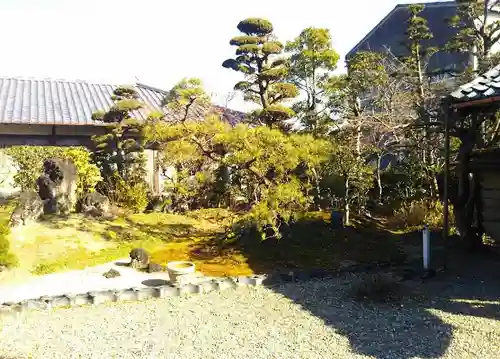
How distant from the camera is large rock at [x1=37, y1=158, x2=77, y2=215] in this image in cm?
998

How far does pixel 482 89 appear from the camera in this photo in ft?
19.8

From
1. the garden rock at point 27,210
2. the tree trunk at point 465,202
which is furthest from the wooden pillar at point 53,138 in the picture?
the tree trunk at point 465,202

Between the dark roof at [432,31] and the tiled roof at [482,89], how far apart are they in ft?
24.4

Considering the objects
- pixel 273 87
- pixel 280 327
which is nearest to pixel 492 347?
pixel 280 327

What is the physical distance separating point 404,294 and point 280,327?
1.94 meters

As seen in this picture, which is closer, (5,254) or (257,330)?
(257,330)

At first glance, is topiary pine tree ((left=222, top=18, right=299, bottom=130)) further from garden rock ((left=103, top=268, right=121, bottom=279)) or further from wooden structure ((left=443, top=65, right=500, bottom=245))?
garden rock ((left=103, top=268, right=121, bottom=279))

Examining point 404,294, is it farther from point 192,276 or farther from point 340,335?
point 192,276

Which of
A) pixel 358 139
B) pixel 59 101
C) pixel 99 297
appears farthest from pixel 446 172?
pixel 59 101

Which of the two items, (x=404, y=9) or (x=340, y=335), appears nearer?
(x=340, y=335)

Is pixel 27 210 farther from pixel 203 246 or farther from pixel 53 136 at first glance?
pixel 53 136

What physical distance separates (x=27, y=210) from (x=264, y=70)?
6.28 meters

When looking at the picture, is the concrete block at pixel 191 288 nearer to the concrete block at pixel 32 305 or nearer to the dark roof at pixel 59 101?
the concrete block at pixel 32 305

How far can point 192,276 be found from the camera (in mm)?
6941
